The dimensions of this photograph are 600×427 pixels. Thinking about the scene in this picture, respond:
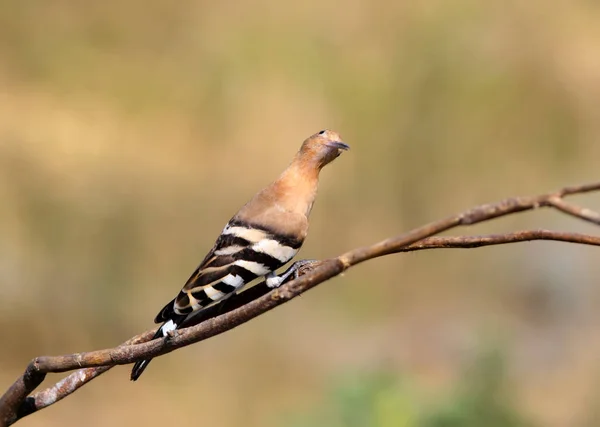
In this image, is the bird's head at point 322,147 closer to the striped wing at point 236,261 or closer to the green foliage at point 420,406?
the striped wing at point 236,261

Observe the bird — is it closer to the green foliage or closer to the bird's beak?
the bird's beak

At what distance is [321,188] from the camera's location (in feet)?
7.28

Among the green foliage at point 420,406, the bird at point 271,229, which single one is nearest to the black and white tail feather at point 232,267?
the bird at point 271,229

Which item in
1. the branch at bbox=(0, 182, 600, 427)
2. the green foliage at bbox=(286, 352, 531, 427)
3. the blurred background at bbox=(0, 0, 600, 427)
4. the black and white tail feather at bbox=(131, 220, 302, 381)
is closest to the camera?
the branch at bbox=(0, 182, 600, 427)

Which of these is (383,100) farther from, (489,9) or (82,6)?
(82,6)

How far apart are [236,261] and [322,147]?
123 millimetres

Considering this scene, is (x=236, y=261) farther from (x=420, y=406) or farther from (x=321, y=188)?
(x=321, y=188)

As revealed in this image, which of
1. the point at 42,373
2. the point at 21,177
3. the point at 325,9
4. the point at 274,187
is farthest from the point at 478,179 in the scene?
the point at 42,373

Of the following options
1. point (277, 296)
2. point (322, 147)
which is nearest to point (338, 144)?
point (322, 147)

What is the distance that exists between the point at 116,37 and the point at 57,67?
0.58 feet

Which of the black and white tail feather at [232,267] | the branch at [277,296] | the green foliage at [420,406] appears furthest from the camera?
the green foliage at [420,406]

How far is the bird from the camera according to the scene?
2.18 ft

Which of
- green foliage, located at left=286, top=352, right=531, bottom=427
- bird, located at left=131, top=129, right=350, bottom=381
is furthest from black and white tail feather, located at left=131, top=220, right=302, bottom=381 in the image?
green foliage, located at left=286, top=352, right=531, bottom=427

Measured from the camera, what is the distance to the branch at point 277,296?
41cm
